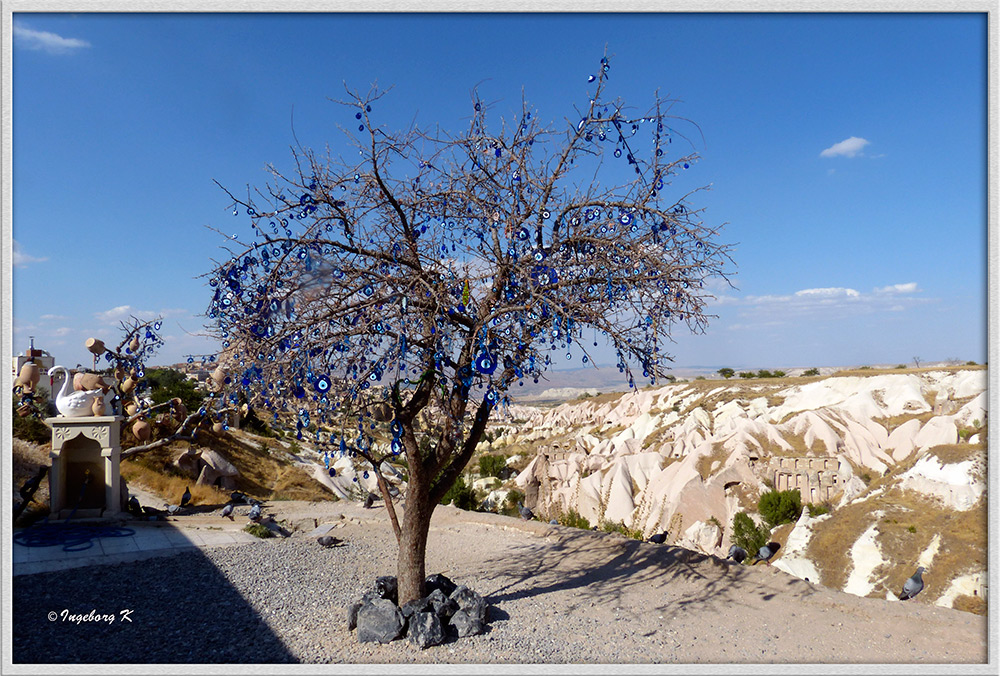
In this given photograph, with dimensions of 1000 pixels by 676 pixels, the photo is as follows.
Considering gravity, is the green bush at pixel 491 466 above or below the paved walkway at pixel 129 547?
below

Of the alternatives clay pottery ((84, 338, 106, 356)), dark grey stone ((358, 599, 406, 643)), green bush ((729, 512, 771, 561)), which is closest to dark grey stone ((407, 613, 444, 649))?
dark grey stone ((358, 599, 406, 643))

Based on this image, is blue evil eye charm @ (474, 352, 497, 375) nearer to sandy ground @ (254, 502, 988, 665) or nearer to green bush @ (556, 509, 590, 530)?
sandy ground @ (254, 502, 988, 665)

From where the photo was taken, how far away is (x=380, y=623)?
4895 millimetres

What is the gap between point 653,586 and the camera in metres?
6.71

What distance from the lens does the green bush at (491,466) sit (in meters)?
27.1

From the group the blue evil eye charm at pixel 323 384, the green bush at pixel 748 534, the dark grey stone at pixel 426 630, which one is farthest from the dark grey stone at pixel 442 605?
the green bush at pixel 748 534

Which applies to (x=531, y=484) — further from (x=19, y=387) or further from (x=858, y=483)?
(x=19, y=387)

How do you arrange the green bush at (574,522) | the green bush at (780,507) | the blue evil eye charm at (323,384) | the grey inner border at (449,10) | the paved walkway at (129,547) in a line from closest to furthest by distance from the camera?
the grey inner border at (449,10) < the blue evil eye charm at (323,384) < the paved walkway at (129,547) < the green bush at (574,522) < the green bush at (780,507)

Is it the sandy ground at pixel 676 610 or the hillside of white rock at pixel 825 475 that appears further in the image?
the hillside of white rock at pixel 825 475

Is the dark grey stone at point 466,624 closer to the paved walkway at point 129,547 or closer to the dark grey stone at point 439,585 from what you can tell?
the dark grey stone at point 439,585

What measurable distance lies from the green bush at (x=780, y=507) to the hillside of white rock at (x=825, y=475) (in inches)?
26.2

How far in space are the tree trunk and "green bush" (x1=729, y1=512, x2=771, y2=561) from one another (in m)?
13.5

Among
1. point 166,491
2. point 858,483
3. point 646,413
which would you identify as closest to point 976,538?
point 858,483

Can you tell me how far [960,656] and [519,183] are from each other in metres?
5.80
